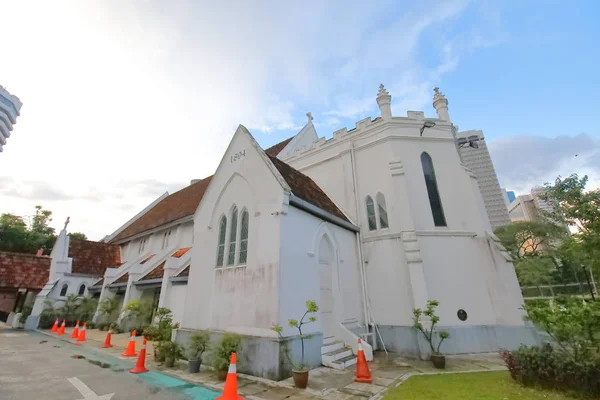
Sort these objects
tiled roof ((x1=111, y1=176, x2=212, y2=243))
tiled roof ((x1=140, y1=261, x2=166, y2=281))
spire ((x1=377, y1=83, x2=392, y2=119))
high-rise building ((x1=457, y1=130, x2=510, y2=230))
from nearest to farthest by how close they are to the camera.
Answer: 1. spire ((x1=377, y1=83, x2=392, y2=119))
2. tiled roof ((x1=140, y1=261, x2=166, y2=281))
3. tiled roof ((x1=111, y1=176, x2=212, y2=243))
4. high-rise building ((x1=457, y1=130, x2=510, y2=230))

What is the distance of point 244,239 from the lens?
895 cm

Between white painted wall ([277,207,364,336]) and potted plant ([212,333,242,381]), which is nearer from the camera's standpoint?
potted plant ([212,333,242,381])

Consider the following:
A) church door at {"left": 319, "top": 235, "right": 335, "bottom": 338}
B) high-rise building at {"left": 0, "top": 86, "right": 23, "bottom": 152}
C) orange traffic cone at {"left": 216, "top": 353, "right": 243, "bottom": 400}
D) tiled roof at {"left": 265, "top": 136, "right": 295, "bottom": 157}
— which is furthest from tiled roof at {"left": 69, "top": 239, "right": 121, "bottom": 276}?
high-rise building at {"left": 0, "top": 86, "right": 23, "bottom": 152}

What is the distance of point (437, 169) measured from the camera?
12.2m

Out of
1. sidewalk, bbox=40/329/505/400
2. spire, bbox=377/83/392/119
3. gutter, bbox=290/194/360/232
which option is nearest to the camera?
sidewalk, bbox=40/329/505/400

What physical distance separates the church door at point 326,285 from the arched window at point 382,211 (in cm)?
298

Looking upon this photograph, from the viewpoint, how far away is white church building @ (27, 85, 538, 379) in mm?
7863

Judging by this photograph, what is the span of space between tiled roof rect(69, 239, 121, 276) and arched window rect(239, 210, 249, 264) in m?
17.4

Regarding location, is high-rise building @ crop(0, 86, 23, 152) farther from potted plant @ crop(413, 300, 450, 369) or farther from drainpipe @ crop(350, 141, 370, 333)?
potted plant @ crop(413, 300, 450, 369)

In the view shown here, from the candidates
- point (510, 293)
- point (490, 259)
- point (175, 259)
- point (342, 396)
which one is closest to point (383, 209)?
point (490, 259)

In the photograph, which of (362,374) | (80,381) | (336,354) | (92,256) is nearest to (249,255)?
(336,354)

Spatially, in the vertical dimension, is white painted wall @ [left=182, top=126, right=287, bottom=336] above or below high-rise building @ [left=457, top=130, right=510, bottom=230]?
below

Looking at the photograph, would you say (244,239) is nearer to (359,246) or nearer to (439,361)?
(359,246)

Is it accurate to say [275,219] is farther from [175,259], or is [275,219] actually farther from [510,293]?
[510,293]
